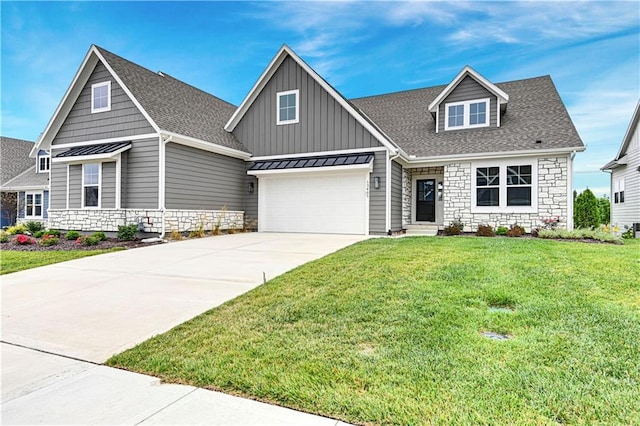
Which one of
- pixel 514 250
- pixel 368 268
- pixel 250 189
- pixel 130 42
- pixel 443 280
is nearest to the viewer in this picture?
pixel 443 280

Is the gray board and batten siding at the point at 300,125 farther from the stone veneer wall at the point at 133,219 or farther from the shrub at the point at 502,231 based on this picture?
the shrub at the point at 502,231

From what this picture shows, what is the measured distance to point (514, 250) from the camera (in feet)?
26.6

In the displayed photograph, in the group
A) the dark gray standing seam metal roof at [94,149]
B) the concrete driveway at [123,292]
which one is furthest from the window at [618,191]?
the dark gray standing seam metal roof at [94,149]

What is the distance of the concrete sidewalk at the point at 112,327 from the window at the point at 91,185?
208 inches

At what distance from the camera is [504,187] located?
1373 centimetres

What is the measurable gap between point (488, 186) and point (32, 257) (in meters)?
15.0

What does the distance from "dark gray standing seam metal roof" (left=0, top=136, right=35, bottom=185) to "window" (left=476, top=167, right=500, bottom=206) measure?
1156 inches

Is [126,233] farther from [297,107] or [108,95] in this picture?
[297,107]

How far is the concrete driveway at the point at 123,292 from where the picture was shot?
4.18 meters

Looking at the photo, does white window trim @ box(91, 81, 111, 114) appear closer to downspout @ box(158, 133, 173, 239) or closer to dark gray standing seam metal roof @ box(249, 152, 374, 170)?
Answer: downspout @ box(158, 133, 173, 239)

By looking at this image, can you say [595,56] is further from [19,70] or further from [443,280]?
[19,70]

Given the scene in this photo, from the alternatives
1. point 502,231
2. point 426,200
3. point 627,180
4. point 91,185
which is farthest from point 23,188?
point 627,180

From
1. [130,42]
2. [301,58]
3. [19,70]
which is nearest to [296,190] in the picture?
[301,58]

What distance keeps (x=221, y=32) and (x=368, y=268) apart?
41.6 feet
